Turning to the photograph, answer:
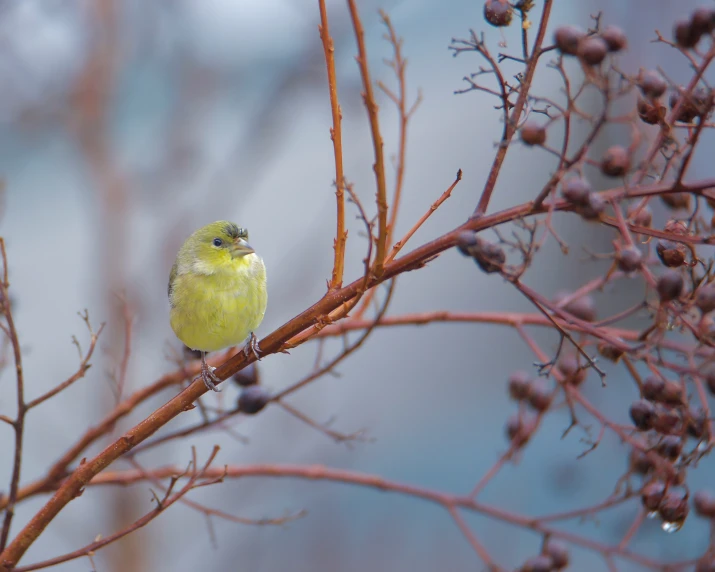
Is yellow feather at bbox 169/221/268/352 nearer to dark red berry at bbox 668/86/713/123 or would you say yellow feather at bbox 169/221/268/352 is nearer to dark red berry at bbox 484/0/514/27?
dark red berry at bbox 484/0/514/27

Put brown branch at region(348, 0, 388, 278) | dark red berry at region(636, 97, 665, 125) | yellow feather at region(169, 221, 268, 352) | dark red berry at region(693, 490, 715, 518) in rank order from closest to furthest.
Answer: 1. brown branch at region(348, 0, 388, 278)
2. dark red berry at region(636, 97, 665, 125)
3. dark red berry at region(693, 490, 715, 518)
4. yellow feather at region(169, 221, 268, 352)

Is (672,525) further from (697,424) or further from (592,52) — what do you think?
(592,52)

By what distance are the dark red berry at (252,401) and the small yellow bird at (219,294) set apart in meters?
0.27

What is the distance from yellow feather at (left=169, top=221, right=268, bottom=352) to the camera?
74.0 inches

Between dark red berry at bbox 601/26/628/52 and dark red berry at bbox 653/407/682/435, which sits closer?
dark red berry at bbox 601/26/628/52

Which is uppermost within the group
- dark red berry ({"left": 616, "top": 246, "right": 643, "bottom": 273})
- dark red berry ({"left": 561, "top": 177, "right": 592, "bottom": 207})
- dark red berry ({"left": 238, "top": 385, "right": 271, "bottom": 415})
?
dark red berry ({"left": 238, "top": 385, "right": 271, "bottom": 415})

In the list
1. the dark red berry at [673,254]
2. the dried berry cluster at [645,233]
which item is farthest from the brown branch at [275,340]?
the dark red berry at [673,254]

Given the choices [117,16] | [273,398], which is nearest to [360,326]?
[273,398]

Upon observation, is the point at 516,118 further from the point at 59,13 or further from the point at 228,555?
the point at 228,555

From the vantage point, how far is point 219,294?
1908 millimetres

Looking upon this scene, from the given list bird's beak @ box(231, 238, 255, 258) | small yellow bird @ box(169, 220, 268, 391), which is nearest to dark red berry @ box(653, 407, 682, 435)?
small yellow bird @ box(169, 220, 268, 391)

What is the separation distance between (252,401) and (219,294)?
47 cm

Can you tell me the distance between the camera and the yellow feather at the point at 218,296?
188 cm

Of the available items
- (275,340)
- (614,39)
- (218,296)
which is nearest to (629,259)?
(614,39)
